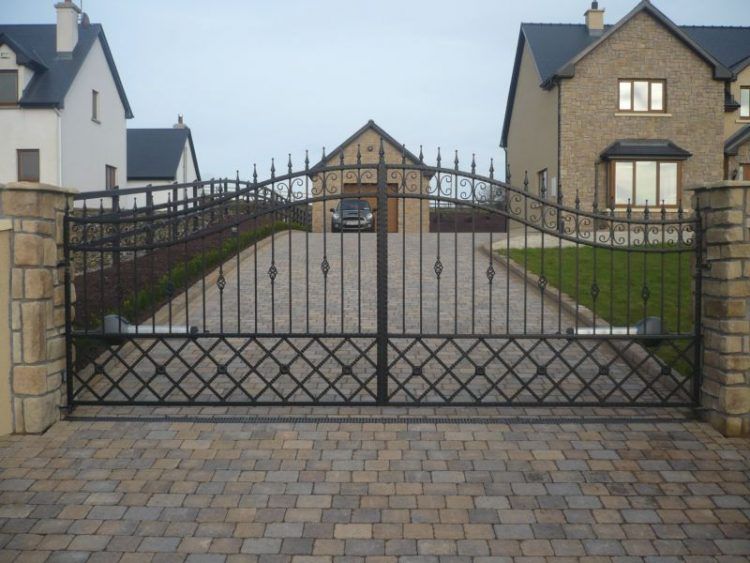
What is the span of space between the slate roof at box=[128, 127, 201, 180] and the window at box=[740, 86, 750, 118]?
28.1 meters

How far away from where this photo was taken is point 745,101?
28.9 meters

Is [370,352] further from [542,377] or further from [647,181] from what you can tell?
[647,181]

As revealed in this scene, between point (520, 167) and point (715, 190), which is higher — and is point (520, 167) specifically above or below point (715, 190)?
above

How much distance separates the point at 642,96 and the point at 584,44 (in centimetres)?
437

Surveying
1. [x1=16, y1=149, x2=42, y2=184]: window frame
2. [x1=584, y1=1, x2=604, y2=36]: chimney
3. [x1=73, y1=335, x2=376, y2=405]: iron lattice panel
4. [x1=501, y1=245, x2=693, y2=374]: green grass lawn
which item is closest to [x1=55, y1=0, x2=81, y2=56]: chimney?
[x1=16, y1=149, x2=42, y2=184]: window frame

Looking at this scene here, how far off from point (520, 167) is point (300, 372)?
24.4 m

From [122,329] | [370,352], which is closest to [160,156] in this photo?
[370,352]

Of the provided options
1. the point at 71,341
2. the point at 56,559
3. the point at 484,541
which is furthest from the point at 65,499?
the point at 484,541

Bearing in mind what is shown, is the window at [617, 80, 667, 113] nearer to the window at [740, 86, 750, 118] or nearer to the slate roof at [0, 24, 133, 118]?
the window at [740, 86, 750, 118]

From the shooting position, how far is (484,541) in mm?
4324

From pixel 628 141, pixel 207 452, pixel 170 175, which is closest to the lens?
pixel 207 452

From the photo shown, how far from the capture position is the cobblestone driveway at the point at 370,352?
22.5ft

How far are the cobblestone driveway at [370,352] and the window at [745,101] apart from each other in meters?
18.8

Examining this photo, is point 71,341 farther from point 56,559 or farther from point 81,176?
point 81,176
